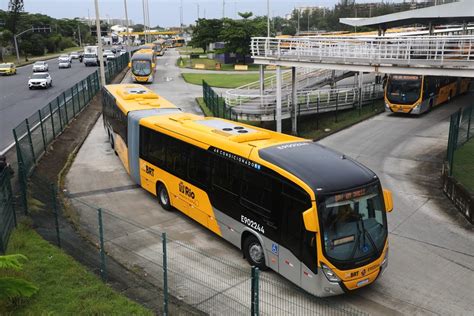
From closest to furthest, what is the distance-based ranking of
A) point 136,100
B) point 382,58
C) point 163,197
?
point 163,197, point 136,100, point 382,58

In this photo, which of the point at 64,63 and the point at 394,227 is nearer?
the point at 394,227

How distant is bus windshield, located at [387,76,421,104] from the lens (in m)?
29.1

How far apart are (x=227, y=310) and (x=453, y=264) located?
227 inches

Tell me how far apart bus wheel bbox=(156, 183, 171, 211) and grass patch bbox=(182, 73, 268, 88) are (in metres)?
32.4

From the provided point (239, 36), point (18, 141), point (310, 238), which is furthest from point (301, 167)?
point (239, 36)

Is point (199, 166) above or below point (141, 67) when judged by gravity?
below

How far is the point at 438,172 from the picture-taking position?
18.3 metres

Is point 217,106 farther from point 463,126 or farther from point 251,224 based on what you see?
point 251,224

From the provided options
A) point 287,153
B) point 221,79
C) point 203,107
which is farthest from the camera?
point 221,79

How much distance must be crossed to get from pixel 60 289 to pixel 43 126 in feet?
39.7

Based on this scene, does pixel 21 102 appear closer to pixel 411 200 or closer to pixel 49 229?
pixel 49 229

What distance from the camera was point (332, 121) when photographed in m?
30.0

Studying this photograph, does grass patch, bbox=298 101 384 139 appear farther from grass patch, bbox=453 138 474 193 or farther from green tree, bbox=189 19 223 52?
green tree, bbox=189 19 223 52

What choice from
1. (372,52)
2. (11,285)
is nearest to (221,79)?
(372,52)
